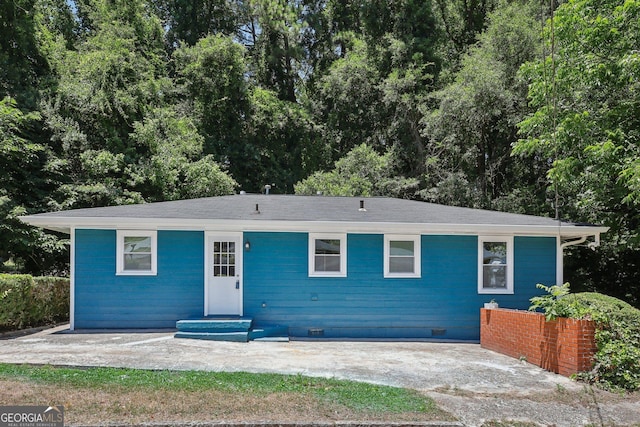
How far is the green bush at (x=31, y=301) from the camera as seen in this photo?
9914mm

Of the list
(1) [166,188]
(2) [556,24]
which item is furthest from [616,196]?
(1) [166,188]

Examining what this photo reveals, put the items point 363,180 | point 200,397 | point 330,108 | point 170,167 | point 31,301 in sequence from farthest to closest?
1. point 330,108
2. point 363,180
3. point 170,167
4. point 31,301
5. point 200,397

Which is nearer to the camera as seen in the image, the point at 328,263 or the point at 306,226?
the point at 306,226

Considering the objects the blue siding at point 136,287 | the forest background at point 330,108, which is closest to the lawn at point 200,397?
the blue siding at point 136,287

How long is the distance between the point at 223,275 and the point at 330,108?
1834cm

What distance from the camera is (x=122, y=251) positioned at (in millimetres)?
10492

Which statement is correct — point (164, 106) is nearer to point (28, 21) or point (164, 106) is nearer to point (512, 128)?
point (28, 21)

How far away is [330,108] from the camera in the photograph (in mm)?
27141

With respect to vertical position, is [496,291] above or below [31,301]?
above

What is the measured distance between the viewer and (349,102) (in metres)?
25.0

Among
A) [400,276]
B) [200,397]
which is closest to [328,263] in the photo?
[400,276]

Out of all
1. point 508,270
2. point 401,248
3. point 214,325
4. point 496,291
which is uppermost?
point 401,248

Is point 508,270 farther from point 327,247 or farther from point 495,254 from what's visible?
point 327,247

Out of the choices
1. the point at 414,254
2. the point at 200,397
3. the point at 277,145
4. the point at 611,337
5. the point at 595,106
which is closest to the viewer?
the point at 200,397
